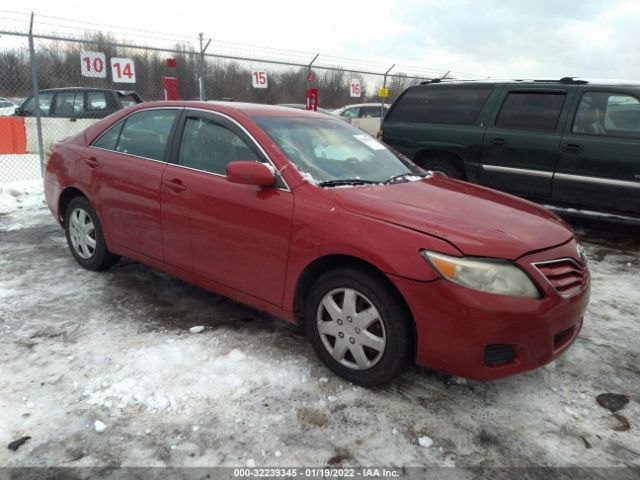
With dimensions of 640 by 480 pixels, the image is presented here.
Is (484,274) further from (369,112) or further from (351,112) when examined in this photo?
(369,112)

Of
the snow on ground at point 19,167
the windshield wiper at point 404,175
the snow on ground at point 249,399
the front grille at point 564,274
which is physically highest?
the windshield wiper at point 404,175

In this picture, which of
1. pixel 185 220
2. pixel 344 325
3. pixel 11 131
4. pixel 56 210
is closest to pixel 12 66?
pixel 11 131

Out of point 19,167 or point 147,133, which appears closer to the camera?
point 147,133

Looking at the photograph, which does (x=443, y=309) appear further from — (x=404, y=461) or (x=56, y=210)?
(x=56, y=210)

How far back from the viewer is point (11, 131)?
10.2 metres

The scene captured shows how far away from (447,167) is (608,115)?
197 cm

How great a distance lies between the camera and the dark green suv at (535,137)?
18.0 feet

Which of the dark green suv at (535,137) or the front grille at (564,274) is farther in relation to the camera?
the dark green suv at (535,137)

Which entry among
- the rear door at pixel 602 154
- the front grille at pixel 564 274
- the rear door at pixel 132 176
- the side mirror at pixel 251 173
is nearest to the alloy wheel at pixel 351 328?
the side mirror at pixel 251 173

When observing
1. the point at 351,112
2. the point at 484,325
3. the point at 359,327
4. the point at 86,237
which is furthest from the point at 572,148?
the point at 351,112

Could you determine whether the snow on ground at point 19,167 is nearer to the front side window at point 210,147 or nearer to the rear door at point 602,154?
the front side window at point 210,147

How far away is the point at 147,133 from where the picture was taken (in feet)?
12.7

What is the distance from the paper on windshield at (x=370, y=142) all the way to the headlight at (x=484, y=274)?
158cm

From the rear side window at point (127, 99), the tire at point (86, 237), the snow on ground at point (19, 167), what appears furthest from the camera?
the rear side window at point (127, 99)
